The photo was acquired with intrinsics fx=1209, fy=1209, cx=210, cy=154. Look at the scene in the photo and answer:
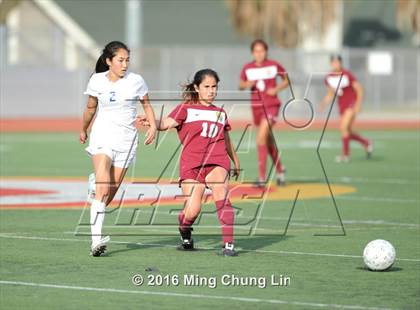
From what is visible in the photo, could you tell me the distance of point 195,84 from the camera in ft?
42.3

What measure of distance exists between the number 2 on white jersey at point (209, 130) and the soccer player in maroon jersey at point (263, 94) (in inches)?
296

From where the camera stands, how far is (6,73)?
47750 millimetres

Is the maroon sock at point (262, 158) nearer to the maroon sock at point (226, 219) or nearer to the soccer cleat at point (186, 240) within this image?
the soccer cleat at point (186, 240)

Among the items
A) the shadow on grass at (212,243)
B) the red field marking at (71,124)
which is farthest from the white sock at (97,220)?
the red field marking at (71,124)

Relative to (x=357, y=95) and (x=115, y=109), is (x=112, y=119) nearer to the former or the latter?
(x=115, y=109)

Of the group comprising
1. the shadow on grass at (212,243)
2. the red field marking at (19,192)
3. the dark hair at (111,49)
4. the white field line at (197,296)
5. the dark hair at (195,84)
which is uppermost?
the dark hair at (111,49)

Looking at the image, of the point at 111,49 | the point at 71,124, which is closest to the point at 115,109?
the point at 111,49

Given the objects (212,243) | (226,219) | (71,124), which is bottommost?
(71,124)

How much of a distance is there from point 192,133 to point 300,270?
2.04 meters

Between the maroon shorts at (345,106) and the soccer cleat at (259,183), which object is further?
the maroon shorts at (345,106)

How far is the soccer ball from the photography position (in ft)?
38.3

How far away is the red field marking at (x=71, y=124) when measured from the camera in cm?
4162

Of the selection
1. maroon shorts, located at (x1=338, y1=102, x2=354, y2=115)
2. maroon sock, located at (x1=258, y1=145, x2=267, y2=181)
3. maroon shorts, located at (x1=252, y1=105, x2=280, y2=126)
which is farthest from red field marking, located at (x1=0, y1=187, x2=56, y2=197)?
maroon shorts, located at (x1=338, y1=102, x2=354, y2=115)

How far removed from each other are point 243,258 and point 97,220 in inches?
61.8
